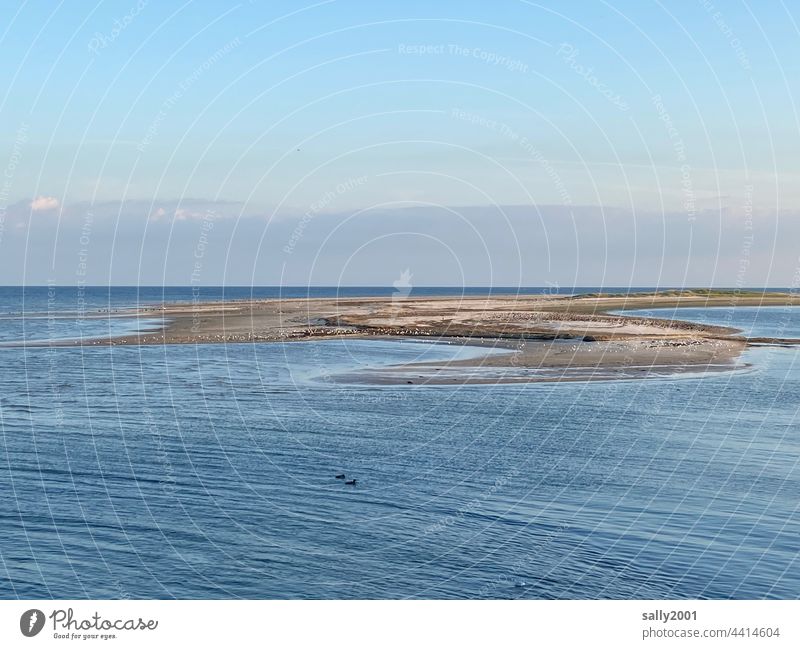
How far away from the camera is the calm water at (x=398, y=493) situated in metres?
24.2

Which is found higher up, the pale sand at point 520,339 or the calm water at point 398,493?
the pale sand at point 520,339

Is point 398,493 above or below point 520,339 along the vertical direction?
below

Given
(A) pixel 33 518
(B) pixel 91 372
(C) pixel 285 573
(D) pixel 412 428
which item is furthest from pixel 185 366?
(C) pixel 285 573

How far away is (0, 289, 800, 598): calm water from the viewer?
79.3ft

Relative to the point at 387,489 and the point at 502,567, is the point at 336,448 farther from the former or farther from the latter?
the point at 502,567

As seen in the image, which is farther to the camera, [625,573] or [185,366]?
[185,366]

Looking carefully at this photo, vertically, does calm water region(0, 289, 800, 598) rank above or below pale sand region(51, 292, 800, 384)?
below

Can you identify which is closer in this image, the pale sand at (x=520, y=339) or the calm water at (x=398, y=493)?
the calm water at (x=398, y=493)

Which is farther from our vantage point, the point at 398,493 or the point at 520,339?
the point at 520,339

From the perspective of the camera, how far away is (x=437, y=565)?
2527cm

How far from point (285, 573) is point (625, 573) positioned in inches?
359

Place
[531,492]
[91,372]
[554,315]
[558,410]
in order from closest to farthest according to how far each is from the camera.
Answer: [531,492]
[558,410]
[91,372]
[554,315]

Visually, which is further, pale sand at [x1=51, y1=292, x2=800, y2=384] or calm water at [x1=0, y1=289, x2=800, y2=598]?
pale sand at [x1=51, y1=292, x2=800, y2=384]

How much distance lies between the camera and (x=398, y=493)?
32.2 m
